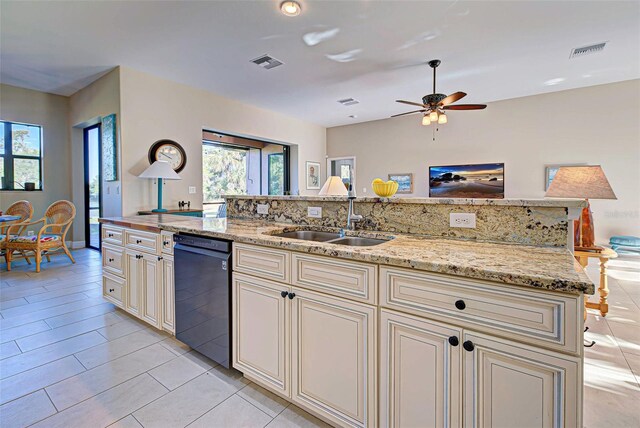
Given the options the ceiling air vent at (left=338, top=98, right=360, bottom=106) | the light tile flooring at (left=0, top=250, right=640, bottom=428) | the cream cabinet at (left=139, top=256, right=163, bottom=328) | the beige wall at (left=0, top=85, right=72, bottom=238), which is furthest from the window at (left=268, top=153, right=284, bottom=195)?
the cream cabinet at (left=139, top=256, right=163, bottom=328)

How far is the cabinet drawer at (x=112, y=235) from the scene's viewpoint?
8.71 feet

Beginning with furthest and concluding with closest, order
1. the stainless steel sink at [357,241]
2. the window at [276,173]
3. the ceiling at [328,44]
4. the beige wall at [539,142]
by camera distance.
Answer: the window at [276,173] → the beige wall at [539,142] → the ceiling at [328,44] → the stainless steel sink at [357,241]

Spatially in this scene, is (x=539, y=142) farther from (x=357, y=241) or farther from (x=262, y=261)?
(x=262, y=261)

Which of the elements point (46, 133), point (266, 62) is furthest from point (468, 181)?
point (46, 133)

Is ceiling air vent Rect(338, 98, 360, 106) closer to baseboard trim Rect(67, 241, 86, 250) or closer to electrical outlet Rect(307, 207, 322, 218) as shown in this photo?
electrical outlet Rect(307, 207, 322, 218)

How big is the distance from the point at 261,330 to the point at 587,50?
15.8 ft

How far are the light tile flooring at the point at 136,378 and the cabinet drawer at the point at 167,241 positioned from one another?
0.72 m

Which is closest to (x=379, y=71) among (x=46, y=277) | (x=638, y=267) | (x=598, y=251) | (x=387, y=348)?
(x=598, y=251)


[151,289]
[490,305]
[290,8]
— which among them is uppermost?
[290,8]

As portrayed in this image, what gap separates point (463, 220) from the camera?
1.64 metres

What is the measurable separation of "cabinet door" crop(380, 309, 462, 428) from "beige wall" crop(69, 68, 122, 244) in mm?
4280

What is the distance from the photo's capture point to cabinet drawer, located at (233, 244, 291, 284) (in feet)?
5.09

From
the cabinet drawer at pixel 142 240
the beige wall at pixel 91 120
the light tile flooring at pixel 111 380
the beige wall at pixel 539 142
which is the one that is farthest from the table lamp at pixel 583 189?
the beige wall at pixel 91 120

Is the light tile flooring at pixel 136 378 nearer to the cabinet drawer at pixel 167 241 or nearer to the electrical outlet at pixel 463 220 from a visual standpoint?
the cabinet drawer at pixel 167 241
